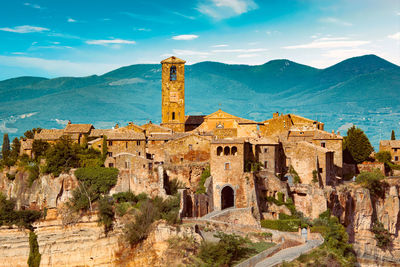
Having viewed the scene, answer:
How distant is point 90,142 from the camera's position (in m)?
58.5

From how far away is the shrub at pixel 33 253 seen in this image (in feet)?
168

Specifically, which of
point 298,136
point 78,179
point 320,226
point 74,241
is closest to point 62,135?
point 78,179

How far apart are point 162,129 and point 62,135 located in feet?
35.4

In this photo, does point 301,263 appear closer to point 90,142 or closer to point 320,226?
point 320,226

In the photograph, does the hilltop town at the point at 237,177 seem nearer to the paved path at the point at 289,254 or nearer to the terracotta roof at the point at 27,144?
the terracotta roof at the point at 27,144

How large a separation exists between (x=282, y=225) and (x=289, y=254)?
6687 millimetres

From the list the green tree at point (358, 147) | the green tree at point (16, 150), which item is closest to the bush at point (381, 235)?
the green tree at point (358, 147)

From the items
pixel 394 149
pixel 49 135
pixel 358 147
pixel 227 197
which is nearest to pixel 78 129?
pixel 49 135

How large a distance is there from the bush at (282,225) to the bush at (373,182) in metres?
15.2

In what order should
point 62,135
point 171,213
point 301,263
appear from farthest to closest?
point 62,135
point 171,213
point 301,263

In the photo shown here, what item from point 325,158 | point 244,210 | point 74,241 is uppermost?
point 325,158

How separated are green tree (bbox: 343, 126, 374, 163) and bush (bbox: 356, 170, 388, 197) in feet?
12.8

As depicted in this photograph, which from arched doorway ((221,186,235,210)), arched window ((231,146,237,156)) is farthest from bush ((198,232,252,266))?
arched window ((231,146,237,156))

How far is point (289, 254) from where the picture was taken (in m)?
40.8
